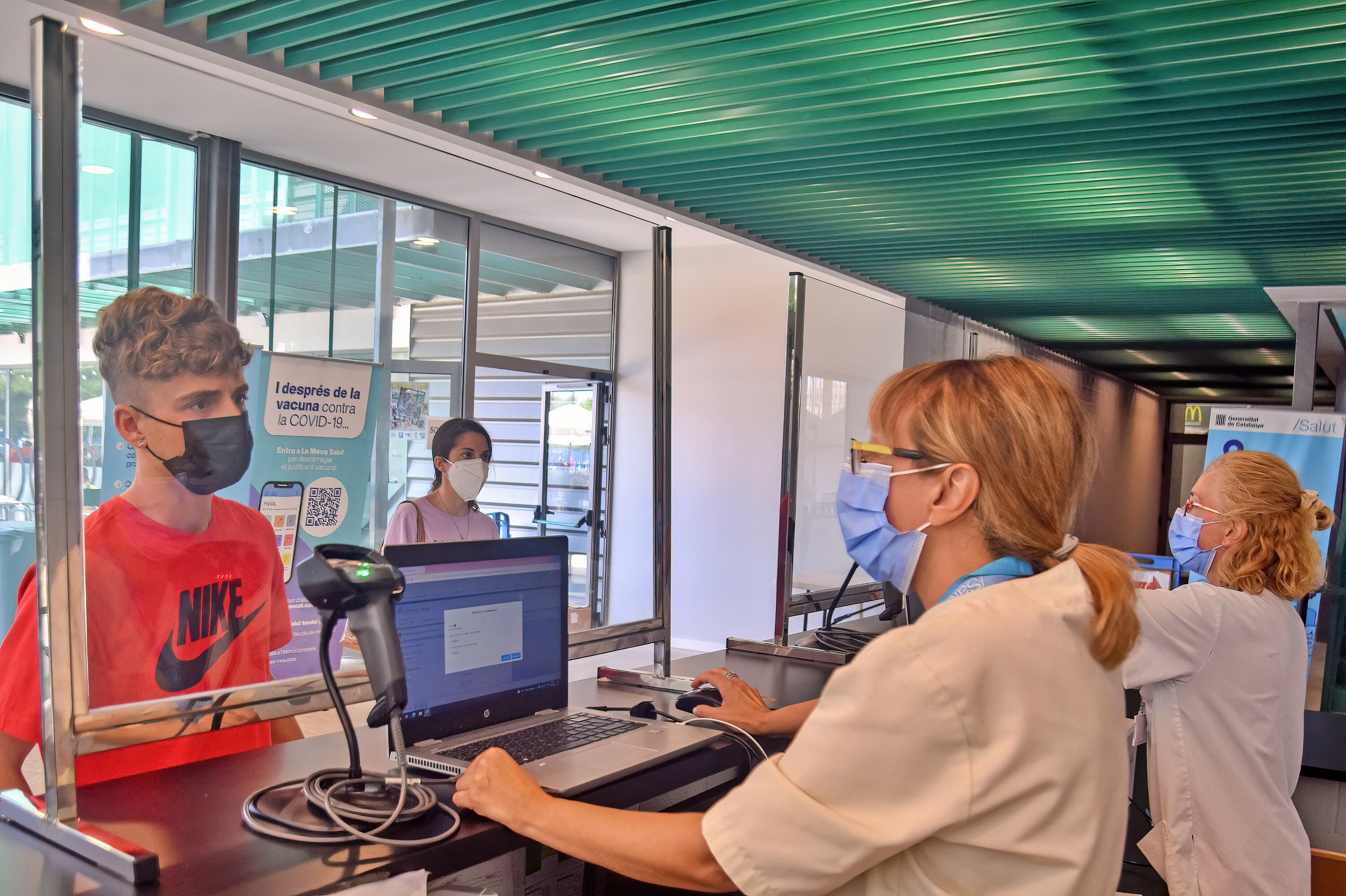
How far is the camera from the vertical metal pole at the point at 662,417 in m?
3.20

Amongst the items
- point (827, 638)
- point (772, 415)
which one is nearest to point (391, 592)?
point (827, 638)

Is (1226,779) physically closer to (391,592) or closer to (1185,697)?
(1185,697)

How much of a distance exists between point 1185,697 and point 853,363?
3618 mm

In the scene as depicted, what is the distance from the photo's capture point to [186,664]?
1823 millimetres

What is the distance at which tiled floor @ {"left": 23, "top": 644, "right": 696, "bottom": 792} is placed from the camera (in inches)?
64.0

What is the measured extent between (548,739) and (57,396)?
1000 millimetres

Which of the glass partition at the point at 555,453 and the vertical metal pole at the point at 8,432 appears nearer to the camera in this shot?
the vertical metal pole at the point at 8,432

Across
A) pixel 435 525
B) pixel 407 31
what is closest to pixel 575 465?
pixel 435 525

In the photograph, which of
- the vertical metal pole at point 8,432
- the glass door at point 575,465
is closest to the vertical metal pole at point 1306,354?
the glass door at point 575,465

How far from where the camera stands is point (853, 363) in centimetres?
582

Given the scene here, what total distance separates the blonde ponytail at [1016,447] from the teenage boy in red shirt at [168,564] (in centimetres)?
125

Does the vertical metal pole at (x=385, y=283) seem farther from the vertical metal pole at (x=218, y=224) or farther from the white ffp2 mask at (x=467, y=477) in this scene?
the vertical metal pole at (x=218, y=224)

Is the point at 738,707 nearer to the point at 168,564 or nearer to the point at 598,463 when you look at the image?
the point at 168,564

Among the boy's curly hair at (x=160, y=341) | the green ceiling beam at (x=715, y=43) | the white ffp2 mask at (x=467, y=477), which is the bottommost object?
the white ffp2 mask at (x=467, y=477)
